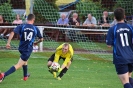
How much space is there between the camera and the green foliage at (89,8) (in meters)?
22.9

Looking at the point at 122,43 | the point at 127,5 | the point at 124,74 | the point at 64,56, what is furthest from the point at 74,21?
the point at 124,74

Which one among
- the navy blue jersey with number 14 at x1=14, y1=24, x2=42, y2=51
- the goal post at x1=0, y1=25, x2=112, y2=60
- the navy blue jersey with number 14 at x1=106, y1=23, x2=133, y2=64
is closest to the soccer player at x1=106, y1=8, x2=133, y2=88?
the navy blue jersey with number 14 at x1=106, y1=23, x2=133, y2=64

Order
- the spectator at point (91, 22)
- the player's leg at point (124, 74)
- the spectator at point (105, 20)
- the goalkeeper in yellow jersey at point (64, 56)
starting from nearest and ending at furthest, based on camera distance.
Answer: the player's leg at point (124, 74)
the goalkeeper in yellow jersey at point (64, 56)
the spectator at point (105, 20)
the spectator at point (91, 22)

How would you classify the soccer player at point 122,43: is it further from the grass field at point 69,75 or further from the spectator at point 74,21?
the spectator at point 74,21

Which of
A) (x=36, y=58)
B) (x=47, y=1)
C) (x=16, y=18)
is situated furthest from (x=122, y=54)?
(x=47, y=1)

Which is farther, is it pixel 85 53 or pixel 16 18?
pixel 16 18

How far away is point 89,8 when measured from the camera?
23031 mm

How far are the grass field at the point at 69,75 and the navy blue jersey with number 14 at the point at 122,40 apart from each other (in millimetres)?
2765

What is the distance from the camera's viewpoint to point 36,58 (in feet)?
62.6

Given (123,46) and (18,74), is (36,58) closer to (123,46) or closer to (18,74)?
(18,74)

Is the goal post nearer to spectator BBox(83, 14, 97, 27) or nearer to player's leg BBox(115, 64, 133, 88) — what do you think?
spectator BBox(83, 14, 97, 27)

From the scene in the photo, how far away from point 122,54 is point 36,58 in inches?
371

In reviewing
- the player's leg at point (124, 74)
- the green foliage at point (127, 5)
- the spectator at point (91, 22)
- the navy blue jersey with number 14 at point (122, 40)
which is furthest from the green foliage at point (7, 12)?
the player's leg at point (124, 74)

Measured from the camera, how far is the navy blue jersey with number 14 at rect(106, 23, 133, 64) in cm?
989
